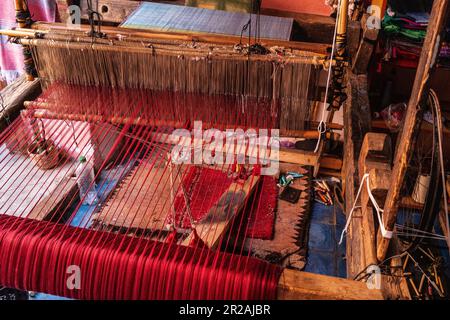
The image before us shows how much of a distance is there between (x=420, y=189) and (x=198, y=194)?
2.00 meters

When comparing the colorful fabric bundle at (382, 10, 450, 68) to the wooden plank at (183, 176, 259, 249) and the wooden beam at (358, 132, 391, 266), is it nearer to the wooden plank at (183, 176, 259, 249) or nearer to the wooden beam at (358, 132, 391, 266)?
the wooden plank at (183, 176, 259, 249)

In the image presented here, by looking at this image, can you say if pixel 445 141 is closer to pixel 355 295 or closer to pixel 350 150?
pixel 350 150

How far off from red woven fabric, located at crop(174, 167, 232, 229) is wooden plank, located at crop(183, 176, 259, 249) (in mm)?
149

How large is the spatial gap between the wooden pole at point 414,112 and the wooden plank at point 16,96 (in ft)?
6.80

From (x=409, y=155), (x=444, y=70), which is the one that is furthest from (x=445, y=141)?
(x=409, y=155)

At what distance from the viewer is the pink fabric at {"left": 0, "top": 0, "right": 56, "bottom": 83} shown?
432cm

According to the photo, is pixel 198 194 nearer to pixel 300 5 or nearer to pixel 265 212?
pixel 265 212

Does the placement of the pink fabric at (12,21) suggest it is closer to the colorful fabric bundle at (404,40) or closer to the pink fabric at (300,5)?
the pink fabric at (300,5)

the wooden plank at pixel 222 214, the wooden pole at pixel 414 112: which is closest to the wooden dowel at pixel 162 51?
the wooden plank at pixel 222 214

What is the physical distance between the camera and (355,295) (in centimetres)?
128

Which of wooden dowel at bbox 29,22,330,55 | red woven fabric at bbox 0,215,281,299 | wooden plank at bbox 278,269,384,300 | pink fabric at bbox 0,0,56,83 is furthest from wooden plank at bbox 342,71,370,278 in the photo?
pink fabric at bbox 0,0,56,83

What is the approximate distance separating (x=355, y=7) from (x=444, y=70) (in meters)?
1.77

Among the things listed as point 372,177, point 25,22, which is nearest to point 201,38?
point 25,22

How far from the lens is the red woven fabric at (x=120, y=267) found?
4.18 feet
